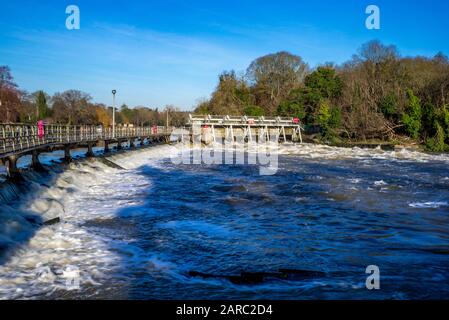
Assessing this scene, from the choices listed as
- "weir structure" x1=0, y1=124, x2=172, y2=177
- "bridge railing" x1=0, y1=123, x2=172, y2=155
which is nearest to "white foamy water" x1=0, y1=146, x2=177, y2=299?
"weir structure" x1=0, y1=124, x2=172, y2=177

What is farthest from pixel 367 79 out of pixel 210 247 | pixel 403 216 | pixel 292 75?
pixel 210 247

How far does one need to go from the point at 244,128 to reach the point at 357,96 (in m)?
17.9

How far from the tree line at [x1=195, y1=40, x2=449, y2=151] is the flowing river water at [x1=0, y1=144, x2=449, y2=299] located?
38238mm

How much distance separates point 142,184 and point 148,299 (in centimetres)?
1530

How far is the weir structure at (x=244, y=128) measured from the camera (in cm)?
6556

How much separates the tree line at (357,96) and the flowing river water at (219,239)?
38.2 meters

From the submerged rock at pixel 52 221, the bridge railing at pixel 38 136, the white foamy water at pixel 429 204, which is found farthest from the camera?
the bridge railing at pixel 38 136

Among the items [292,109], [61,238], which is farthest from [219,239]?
[292,109]

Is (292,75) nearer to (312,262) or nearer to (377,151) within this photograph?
(377,151)

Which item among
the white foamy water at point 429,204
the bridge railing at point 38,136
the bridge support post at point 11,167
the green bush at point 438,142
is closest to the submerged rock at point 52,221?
the bridge railing at point 38,136

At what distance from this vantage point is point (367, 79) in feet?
234

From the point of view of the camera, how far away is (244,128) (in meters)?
70.2

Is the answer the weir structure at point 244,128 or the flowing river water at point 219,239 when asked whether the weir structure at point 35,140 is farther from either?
the weir structure at point 244,128
